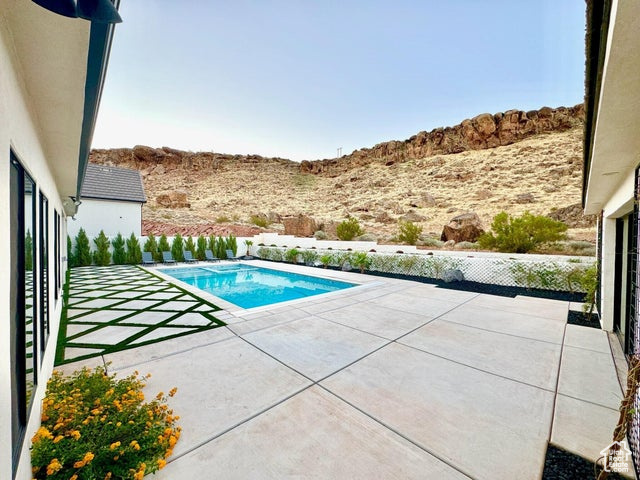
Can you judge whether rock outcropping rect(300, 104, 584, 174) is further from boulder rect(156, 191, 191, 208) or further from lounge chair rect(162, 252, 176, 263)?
lounge chair rect(162, 252, 176, 263)

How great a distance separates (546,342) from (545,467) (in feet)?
9.42

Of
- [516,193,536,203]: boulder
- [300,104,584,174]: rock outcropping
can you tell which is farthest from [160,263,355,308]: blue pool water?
[300,104,584,174]: rock outcropping

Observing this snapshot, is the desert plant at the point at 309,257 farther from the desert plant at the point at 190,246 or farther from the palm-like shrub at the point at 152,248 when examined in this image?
the palm-like shrub at the point at 152,248

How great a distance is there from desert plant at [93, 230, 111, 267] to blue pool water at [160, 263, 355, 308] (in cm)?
333

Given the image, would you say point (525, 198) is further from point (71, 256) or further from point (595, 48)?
point (71, 256)

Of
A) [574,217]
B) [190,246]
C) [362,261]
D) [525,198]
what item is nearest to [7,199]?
[362,261]

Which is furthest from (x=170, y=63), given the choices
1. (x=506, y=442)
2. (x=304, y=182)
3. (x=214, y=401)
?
(x=304, y=182)

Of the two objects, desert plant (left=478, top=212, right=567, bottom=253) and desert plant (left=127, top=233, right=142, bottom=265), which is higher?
desert plant (left=478, top=212, right=567, bottom=253)

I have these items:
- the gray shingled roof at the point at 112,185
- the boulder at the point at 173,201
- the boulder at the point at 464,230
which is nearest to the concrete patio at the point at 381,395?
the boulder at the point at 464,230

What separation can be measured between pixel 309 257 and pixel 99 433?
12.1 metres

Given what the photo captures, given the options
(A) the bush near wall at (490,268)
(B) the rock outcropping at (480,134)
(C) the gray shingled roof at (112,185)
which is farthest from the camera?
(B) the rock outcropping at (480,134)

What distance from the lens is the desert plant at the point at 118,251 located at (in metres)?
13.2

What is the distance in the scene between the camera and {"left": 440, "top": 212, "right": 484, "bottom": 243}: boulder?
15165 millimetres

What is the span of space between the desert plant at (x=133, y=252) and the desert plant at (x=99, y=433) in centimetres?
1285
